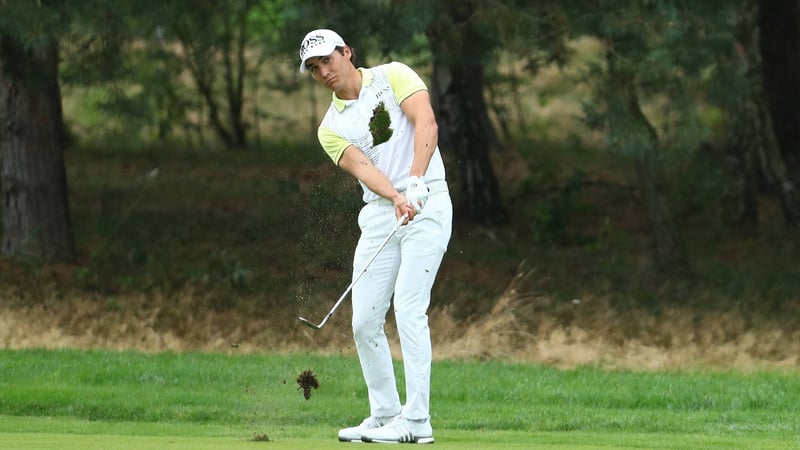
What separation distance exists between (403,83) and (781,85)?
53.8 feet

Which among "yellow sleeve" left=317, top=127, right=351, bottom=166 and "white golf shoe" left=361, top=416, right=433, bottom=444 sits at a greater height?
"yellow sleeve" left=317, top=127, right=351, bottom=166

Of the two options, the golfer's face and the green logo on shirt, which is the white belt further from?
the golfer's face

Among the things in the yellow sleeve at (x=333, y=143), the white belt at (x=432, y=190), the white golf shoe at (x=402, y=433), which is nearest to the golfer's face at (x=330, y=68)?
the yellow sleeve at (x=333, y=143)

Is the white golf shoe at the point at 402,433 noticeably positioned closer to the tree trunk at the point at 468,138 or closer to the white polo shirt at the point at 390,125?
the white polo shirt at the point at 390,125

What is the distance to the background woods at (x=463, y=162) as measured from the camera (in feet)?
55.2

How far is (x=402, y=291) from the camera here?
783cm

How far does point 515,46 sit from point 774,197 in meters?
10.5

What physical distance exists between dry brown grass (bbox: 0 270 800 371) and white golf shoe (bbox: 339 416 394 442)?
20.9ft

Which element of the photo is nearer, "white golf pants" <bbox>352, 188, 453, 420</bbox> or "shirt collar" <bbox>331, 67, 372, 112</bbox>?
"white golf pants" <bbox>352, 188, 453, 420</bbox>

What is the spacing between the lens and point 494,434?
9383 mm

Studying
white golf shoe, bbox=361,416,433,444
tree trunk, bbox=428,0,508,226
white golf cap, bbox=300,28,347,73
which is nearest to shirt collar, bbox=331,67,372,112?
white golf cap, bbox=300,28,347,73

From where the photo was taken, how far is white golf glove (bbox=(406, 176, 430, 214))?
753 centimetres

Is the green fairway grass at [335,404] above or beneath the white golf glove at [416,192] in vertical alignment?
beneath

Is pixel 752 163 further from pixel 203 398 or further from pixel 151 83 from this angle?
pixel 203 398
